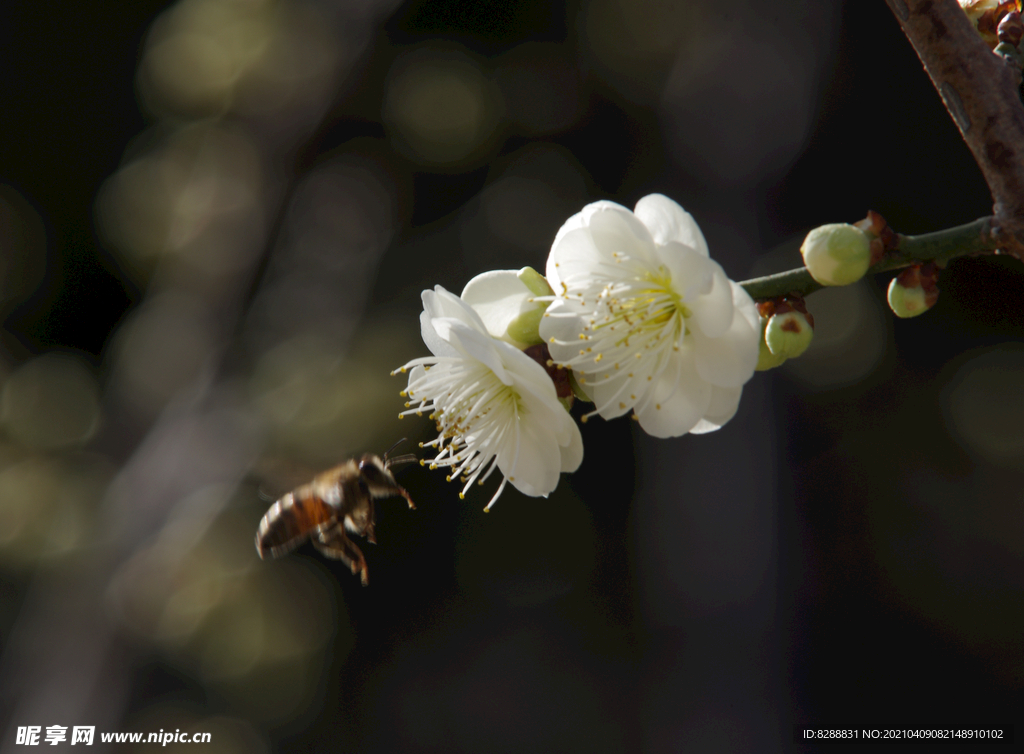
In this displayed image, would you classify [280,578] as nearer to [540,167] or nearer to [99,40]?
[540,167]

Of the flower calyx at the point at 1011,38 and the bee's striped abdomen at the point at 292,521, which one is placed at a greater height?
the flower calyx at the point at 1011,38

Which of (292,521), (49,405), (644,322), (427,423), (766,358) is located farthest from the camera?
(427,423)

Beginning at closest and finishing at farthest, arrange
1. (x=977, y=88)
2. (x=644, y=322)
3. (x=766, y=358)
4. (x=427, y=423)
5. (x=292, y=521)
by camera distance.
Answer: (x=977, y=88)
(x=766, y=358)
(x=644, y=322)
(x=292, y=521)
(x=427, y=423)

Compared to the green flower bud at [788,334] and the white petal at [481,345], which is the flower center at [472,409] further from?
the green flower bud at [788,334]

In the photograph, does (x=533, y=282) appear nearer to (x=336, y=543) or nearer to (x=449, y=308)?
(x=449, y=308)

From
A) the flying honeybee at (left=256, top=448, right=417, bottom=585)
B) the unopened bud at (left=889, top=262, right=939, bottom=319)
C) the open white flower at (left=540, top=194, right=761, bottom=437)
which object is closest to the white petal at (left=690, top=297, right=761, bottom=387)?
the open white flower at (left=540, top=194, right=761, bottom=437)

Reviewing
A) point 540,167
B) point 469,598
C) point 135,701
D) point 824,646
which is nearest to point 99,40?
point 540,167

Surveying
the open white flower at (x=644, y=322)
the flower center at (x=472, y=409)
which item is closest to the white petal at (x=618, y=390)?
the open white flower at (x=644, y=322)

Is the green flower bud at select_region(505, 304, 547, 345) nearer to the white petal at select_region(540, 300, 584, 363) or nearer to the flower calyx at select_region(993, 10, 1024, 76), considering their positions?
the white petal at select_region(540, 300, 584, 363)

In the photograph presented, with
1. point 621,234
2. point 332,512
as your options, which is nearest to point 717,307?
point 621,234
